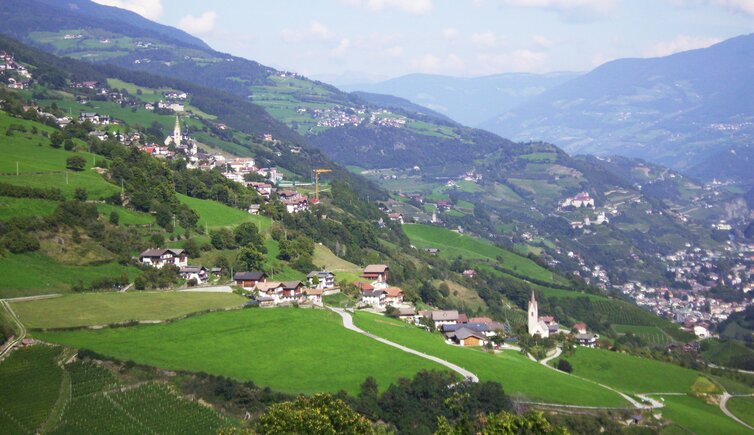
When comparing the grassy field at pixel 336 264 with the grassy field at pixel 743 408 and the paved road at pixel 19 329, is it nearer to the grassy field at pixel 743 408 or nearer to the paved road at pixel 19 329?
the paved road at pixel 19 329

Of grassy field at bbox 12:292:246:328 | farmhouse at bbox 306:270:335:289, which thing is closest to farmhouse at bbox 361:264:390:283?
farmhouse at bbox 306:270:335:289

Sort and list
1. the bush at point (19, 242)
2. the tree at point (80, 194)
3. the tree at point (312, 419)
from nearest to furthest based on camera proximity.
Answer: the tree at point (312, 419) → the bush at point (19, 242) → the tree at point (80, 194)

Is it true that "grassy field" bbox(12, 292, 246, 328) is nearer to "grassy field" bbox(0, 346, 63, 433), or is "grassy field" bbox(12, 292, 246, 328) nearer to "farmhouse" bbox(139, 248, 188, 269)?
"grassy field" bbox(0, 346, 63, 433)

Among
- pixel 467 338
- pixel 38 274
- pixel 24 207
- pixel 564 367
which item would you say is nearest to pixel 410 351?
pixel 467 338

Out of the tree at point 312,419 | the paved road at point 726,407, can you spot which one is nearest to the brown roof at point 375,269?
the paved road at point 726,407

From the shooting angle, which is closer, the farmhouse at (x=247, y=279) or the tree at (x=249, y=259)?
the farmhouse at (x=247, y=279)

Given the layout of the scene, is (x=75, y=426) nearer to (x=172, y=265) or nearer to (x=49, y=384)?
(x=49, y=384)
